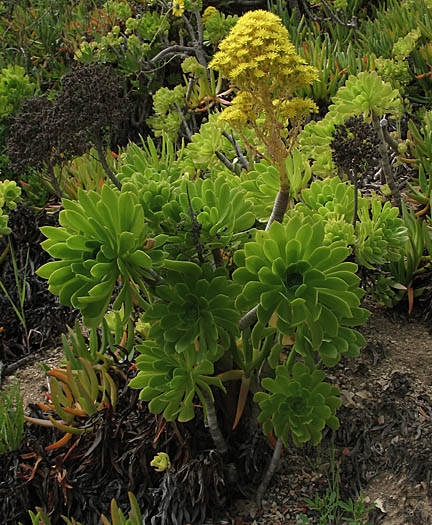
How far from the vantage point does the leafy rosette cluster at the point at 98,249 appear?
1163 mm

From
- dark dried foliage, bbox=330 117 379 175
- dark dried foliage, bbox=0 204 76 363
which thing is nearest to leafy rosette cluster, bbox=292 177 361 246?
dark dried foliage, bbox=330 117 379 175

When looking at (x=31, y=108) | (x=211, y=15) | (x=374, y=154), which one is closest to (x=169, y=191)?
(x=374, y=154)

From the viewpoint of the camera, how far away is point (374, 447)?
177 centimetres

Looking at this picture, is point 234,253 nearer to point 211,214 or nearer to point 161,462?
point 211,214

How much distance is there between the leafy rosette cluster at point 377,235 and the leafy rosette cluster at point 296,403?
485 millimetres

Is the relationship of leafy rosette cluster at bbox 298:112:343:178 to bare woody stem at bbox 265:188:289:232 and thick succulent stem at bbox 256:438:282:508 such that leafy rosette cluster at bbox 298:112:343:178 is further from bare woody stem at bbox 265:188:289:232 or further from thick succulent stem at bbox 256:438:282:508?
thick succulent stem at bbox 256:438:282:508

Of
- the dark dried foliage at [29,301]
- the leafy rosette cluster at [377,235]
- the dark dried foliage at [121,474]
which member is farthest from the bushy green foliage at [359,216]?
the dark dried foliage at [29,301]

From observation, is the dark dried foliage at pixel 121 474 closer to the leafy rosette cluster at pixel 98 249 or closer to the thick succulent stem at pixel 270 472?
the thick succulent stem at pixel 270 472

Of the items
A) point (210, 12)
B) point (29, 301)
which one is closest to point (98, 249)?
point (29, 301)

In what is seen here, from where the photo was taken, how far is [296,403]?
1481 millimetres

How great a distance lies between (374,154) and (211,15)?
8.30 ft

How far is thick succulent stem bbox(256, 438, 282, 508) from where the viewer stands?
5.21 ft

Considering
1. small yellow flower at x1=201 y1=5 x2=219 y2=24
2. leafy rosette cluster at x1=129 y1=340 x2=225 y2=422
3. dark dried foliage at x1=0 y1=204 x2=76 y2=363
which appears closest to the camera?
leafy rosette cluster at x1=129 y1=340 x2=225 y2=422

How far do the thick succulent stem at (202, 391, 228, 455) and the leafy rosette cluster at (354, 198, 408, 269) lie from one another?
67 centimetres
